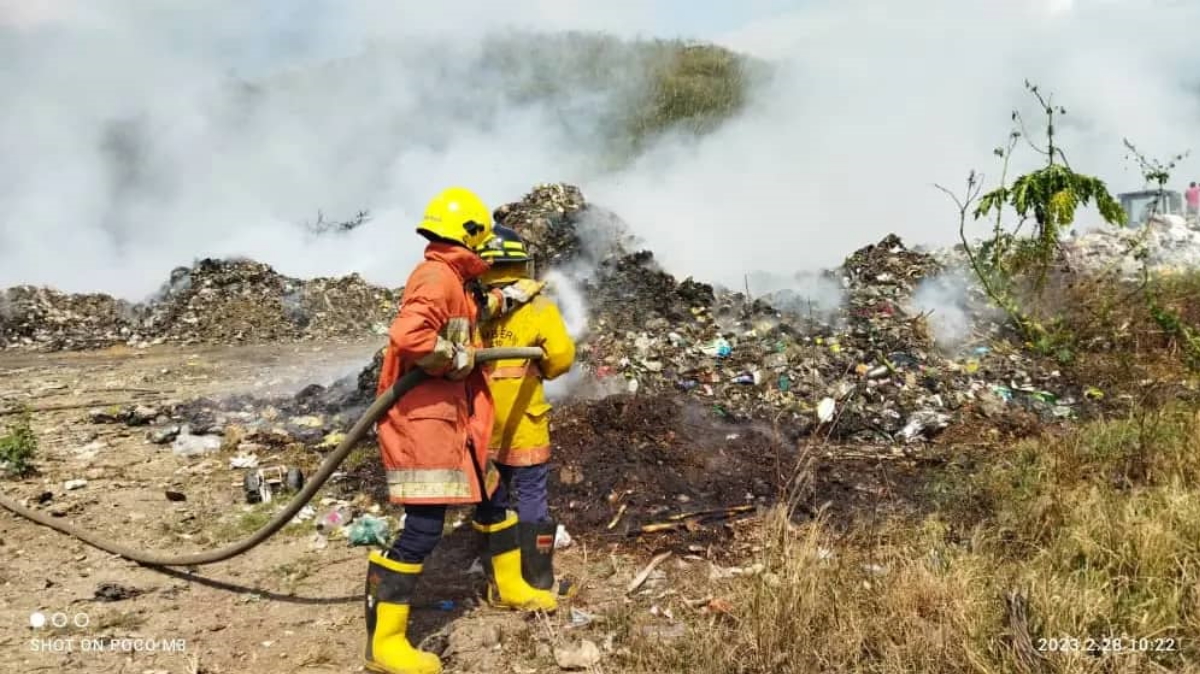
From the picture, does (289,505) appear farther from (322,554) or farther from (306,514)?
(306,514)

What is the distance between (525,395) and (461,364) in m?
0.56

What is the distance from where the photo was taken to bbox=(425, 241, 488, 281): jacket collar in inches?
109

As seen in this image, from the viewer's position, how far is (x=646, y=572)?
3.51m

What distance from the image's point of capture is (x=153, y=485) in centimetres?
481

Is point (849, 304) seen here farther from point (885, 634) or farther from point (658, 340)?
point (885, 634)

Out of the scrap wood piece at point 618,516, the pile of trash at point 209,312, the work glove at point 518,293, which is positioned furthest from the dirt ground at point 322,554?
the pile of trash at point 209,312

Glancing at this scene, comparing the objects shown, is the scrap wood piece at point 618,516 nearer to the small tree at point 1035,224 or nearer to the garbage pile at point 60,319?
the small tree at point 1035,224

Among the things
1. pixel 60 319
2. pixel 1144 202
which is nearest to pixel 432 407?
pixel 60 319

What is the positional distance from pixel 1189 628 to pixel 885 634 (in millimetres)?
947

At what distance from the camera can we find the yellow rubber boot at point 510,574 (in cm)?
321

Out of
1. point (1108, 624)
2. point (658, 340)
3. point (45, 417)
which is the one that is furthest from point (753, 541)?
point (45, 417)

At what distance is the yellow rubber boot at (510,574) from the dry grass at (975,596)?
23.2 inches

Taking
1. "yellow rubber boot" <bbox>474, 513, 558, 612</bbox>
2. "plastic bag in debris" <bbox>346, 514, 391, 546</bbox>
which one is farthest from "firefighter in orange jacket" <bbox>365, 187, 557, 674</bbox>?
"plastic bag in debris" <bbox>346, 514, 391, 546</bbox>

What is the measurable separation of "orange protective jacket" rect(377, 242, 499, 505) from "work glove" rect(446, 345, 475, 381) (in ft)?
0.13
